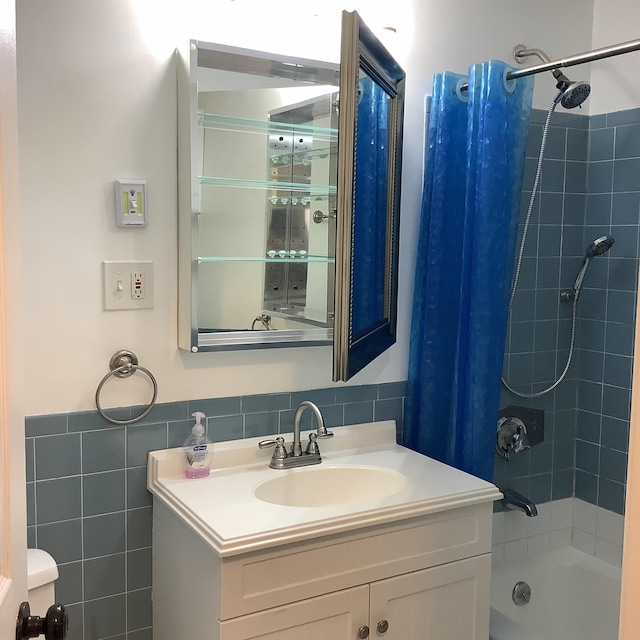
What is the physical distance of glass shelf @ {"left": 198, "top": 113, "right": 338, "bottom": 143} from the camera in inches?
80.8

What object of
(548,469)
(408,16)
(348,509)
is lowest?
(548,469)

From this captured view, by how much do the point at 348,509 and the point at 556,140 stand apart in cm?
161

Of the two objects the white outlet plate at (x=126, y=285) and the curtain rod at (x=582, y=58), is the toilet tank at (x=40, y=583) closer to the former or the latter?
the white outlet plate at (x=126, y=285)

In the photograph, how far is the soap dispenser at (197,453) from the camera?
207 centimetres

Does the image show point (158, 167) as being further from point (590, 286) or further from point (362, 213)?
point (590, 286)

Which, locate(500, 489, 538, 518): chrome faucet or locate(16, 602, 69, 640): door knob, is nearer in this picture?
locate(16, 602, 69, 640): door knob

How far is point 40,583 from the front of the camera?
5.55 ft

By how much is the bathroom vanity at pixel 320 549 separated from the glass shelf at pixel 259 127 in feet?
2.89

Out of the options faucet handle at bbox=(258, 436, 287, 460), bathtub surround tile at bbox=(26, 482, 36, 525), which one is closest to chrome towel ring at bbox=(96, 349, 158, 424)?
bathtub surround tile at bbox=(26, 482, 36, 525)

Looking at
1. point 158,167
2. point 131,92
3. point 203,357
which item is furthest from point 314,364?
point 131,92

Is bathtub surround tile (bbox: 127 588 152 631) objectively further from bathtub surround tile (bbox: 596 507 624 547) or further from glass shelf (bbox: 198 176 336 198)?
bathtub surround tile (bbox: 596 507 624 547)

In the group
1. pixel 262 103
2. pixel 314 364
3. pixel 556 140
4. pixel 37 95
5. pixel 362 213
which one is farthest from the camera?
pixel 556 140

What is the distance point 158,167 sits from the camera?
6.64 feet

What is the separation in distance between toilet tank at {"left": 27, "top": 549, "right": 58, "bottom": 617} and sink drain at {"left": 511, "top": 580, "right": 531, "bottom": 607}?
164 cm
